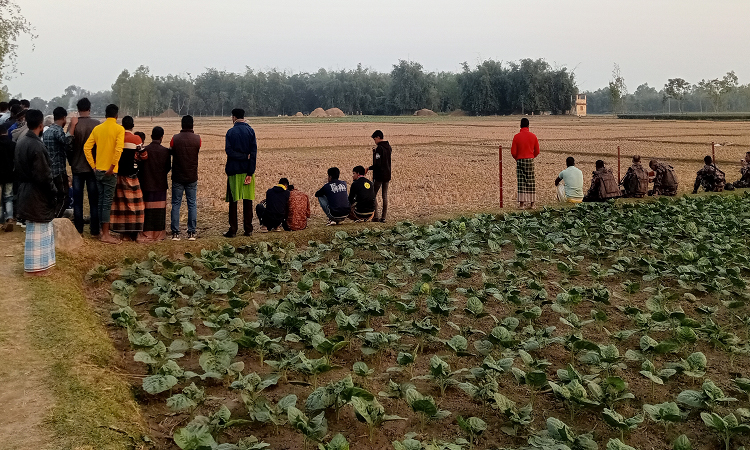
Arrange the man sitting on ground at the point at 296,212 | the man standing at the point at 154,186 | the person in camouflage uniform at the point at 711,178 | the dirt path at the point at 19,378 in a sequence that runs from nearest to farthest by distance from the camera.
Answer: the dirt path at the point at 19,378 < the man standing at the point at 154,186 < the man sitting on ground at the point at 296,212 < the person in camouflage uniform at the point at 711,178

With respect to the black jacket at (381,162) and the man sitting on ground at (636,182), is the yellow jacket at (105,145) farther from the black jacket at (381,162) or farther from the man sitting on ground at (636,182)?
the man sitting on ground at (636,182)

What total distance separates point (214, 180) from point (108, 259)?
940 cm

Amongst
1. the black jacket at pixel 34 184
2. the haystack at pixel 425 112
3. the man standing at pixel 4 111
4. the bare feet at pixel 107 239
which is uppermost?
the haystack at pixel 425 112

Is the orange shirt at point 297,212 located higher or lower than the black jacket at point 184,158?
lower

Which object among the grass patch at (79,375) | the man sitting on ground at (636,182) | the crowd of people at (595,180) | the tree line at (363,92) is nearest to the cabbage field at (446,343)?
the grass patch at (79,375)

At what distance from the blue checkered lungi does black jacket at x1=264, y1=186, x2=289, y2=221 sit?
11.0 feet

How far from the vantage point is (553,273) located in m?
7.62

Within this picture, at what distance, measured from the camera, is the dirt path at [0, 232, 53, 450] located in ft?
11.5

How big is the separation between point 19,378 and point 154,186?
484cm

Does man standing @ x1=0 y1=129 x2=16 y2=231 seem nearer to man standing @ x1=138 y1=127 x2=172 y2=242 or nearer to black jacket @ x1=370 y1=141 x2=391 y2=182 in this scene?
man standing @ x1=138 y1=127 x2=172 y2=242

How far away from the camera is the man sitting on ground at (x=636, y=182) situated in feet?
42.2

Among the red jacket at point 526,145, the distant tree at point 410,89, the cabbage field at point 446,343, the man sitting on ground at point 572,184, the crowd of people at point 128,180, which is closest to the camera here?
the cabbage field at point 446,343

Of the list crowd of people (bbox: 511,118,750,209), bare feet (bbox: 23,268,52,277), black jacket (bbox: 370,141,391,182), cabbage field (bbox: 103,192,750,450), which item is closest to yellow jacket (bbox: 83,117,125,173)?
cabbage field (bbox: 103,192,750,450)

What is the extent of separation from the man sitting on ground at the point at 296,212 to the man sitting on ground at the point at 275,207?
0.24 ft
